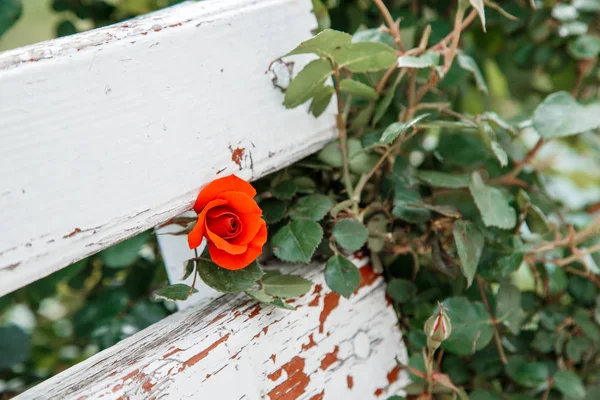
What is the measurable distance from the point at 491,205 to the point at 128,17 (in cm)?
63

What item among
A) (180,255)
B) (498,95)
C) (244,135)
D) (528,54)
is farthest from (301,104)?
(498,95)

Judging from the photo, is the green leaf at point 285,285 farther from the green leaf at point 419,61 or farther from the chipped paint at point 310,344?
the green leaf at point 419,61

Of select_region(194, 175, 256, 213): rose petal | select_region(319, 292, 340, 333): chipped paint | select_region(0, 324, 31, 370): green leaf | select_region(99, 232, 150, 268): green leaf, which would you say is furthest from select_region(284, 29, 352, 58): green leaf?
select_region(0, 324, 31, 370): green leaf

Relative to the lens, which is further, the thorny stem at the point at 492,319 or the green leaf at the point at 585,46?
the green leaf at the point at 585,46

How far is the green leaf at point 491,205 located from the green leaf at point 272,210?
0.19 meters

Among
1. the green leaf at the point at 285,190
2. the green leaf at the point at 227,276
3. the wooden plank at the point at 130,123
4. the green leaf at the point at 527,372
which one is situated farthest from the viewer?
the green leaf at the point at 527,372

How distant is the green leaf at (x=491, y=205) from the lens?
535 millimetres

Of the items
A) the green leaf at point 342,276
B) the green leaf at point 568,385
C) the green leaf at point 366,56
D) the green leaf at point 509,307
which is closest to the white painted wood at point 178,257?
the green leaf at point 342,276

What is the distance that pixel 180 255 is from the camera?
0.52 m

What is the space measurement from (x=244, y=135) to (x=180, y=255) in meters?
0.14

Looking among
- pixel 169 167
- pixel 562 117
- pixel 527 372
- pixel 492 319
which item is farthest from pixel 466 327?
pixel 169 167

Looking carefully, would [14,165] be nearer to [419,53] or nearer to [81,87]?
[81,87]

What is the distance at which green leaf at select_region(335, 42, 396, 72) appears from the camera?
481 millimetres

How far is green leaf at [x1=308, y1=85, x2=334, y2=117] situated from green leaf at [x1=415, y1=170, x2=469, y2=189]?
0.45ft
